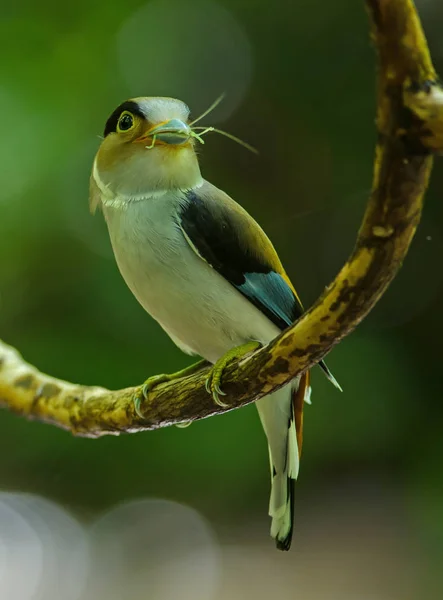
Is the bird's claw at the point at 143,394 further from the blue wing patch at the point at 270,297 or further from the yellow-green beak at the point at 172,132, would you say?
the yellow-green beak at the point at 172,132

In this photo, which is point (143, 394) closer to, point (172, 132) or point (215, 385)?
point (215, 385)

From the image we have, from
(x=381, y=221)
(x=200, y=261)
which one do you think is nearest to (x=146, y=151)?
(x=200, y=261)

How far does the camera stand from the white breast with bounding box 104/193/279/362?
0.60 meters

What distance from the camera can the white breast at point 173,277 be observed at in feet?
1.97

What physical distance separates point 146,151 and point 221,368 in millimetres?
179

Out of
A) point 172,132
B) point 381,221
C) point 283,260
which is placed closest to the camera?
point 381,221

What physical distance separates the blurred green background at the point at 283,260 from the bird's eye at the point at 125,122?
0.08m

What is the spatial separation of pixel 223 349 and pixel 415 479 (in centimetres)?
74

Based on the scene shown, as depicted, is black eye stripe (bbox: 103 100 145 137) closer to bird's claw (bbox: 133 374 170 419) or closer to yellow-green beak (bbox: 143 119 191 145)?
yellow-green beak (bbox: 143 119 191 145)

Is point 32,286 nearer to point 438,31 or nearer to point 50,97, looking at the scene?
point 50,97

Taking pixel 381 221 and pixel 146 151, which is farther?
pixel 146 151

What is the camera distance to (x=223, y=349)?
0.63 metres

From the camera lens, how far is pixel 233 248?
60 cm

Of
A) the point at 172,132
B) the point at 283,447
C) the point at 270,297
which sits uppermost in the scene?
the point at 172,132
